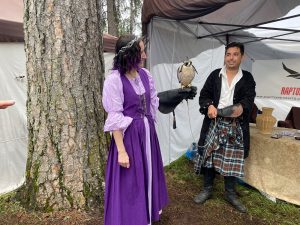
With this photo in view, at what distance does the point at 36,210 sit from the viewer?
7.61 ft

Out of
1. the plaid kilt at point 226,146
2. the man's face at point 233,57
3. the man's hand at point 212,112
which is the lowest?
the plaid kilt at point 226,146

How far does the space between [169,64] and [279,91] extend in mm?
3140

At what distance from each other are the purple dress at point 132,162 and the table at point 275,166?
1.65m

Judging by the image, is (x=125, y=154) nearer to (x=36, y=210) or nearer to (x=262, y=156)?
(x=36, y=210)

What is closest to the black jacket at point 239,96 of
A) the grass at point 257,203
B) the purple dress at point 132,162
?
the grass at point 257,203

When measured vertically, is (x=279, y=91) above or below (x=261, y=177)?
above

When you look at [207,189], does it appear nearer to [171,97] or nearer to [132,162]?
[171,97]

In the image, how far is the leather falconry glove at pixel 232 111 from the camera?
259 cm

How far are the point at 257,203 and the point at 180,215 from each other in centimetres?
96

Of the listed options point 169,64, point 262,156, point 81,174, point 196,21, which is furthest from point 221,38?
point 81,174

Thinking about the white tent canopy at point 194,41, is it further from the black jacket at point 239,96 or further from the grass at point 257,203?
the black jacket at point 239,96

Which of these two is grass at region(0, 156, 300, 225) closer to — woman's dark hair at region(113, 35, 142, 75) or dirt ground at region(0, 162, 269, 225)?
dirt ground at region(0, 162, 269, 225)

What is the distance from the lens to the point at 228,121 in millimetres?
2777

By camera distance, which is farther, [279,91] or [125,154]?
[279,91]
